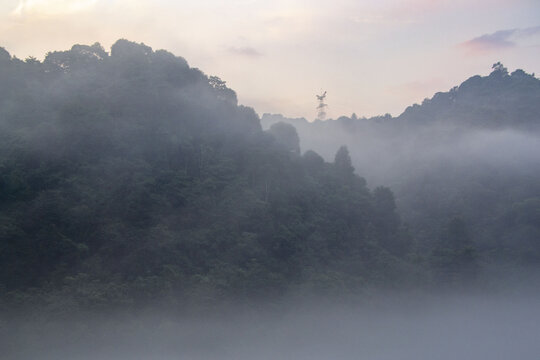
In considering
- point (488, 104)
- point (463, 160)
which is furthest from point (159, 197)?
point (488, 104)

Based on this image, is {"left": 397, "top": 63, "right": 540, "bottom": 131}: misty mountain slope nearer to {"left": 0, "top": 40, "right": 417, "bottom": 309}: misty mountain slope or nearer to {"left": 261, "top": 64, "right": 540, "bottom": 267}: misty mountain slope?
{"left": 261, "top": 64, "right": 540, "bottom": 267}: misty mountain slope

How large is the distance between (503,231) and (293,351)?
16.5 m

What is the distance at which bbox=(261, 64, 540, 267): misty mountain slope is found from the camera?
101 feet

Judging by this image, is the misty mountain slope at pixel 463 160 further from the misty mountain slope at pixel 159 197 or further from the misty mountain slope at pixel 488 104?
the misty mountain slope at pixel 159 197

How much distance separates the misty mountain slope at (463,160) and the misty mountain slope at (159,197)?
687 cm

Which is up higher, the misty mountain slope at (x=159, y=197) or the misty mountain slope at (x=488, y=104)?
the misty mountain slope at (x=488, y=104)

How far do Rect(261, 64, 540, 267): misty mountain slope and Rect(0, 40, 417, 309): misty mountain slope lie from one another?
6870 mm

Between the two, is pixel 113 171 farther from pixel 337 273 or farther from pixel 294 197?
pixel 337 273

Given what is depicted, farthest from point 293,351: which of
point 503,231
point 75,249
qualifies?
point 503,231

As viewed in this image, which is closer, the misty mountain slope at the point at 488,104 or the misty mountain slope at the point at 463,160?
the misty mountain slope at the point at 463,160

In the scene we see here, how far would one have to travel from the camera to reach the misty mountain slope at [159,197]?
17.8 metres

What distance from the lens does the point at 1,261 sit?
16.3 meters

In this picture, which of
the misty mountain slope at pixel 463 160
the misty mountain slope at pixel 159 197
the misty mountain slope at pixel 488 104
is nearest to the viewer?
the misty mountain slope at pixel 159 197

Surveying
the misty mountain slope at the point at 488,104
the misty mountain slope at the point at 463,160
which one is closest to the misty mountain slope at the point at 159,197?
the misty mountain slope at the point at 463,160
